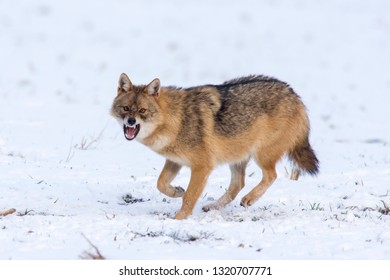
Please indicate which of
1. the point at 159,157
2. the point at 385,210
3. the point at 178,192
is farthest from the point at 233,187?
the point at 159,157

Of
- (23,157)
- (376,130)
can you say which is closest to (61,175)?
(23,157)

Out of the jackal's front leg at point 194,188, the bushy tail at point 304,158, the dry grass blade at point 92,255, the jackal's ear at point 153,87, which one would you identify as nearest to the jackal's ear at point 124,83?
the jackal's ear at point 153,87

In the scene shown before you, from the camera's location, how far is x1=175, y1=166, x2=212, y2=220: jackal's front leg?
7.78 m

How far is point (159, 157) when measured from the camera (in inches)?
425

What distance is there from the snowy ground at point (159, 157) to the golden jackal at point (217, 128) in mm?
367

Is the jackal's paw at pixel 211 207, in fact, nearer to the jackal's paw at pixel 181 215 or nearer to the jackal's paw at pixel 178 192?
the jackal's paw at pixel 178 192

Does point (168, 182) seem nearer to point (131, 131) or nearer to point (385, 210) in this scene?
point (131, 131)

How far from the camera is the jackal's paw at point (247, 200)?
8.20 metres

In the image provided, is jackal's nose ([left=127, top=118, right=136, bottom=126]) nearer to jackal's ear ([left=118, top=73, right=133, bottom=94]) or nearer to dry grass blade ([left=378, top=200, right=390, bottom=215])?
jackal's ear ([left=118, top=73, right=133, bottom=94])

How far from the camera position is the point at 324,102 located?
18.1 metres

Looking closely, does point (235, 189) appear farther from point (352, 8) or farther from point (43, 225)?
point (352, 8)

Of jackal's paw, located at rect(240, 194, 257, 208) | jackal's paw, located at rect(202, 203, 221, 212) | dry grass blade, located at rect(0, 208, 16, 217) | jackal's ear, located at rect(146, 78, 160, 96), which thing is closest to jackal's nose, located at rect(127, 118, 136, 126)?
jackal's ear, located at rect(146, 78, 160, 96)

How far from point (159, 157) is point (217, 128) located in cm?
284

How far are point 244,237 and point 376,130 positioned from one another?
8.66 metres
